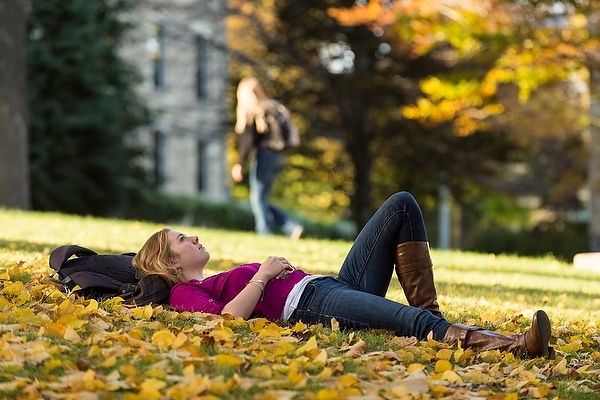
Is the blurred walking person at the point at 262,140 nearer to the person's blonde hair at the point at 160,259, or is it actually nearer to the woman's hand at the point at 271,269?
the person's blonde hair at the point at 160,259

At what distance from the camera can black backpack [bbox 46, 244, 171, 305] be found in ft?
19.9

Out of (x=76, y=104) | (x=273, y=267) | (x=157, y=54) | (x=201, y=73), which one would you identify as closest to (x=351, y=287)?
(x=273, y=267)

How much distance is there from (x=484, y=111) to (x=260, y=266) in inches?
686

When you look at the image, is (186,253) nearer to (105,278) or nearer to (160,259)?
(160,259)

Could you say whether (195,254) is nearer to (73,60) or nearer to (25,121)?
(25,121)

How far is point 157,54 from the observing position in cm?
3056

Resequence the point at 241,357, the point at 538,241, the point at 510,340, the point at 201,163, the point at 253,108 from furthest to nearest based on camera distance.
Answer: the point at 201,163
the point at 538,241
the point at 253,108
the point at 510,340
the point at 241,357

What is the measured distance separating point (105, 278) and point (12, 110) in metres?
10.6

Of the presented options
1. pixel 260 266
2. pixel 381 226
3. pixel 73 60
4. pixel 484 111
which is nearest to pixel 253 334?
pixel 260 266

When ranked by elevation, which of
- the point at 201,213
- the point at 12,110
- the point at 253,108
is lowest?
the point at 201,213

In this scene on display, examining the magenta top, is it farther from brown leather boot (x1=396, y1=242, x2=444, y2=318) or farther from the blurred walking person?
the blurred walking person

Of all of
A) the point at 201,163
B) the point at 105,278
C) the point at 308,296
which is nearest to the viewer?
the point at 308,296

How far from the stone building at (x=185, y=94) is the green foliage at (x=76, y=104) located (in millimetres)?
6847

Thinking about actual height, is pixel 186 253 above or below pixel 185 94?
below
